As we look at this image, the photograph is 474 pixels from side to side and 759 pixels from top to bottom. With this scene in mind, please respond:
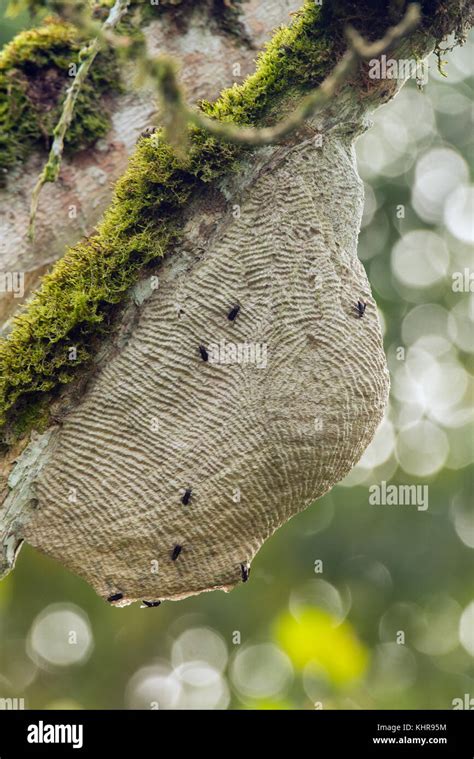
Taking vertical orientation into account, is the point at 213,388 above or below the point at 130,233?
below

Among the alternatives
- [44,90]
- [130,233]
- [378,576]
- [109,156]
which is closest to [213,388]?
[130,233]

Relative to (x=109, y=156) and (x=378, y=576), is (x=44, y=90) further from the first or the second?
(x=378, y=576)

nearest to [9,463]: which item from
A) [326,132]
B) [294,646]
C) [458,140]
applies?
[326,132]

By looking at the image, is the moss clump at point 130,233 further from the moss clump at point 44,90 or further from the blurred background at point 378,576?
the blurred background at point 378,576

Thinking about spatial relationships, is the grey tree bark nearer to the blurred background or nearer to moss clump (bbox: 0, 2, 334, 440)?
moss clump (bbox: 0, 2, 334, 440)

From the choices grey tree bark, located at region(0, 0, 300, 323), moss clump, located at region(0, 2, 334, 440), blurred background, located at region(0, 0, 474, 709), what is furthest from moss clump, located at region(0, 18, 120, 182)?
blurred background, located at region(0, 0, 474, 709)

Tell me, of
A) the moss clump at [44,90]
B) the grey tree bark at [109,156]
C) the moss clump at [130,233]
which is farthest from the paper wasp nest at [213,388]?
the moss clump at [44,90]
